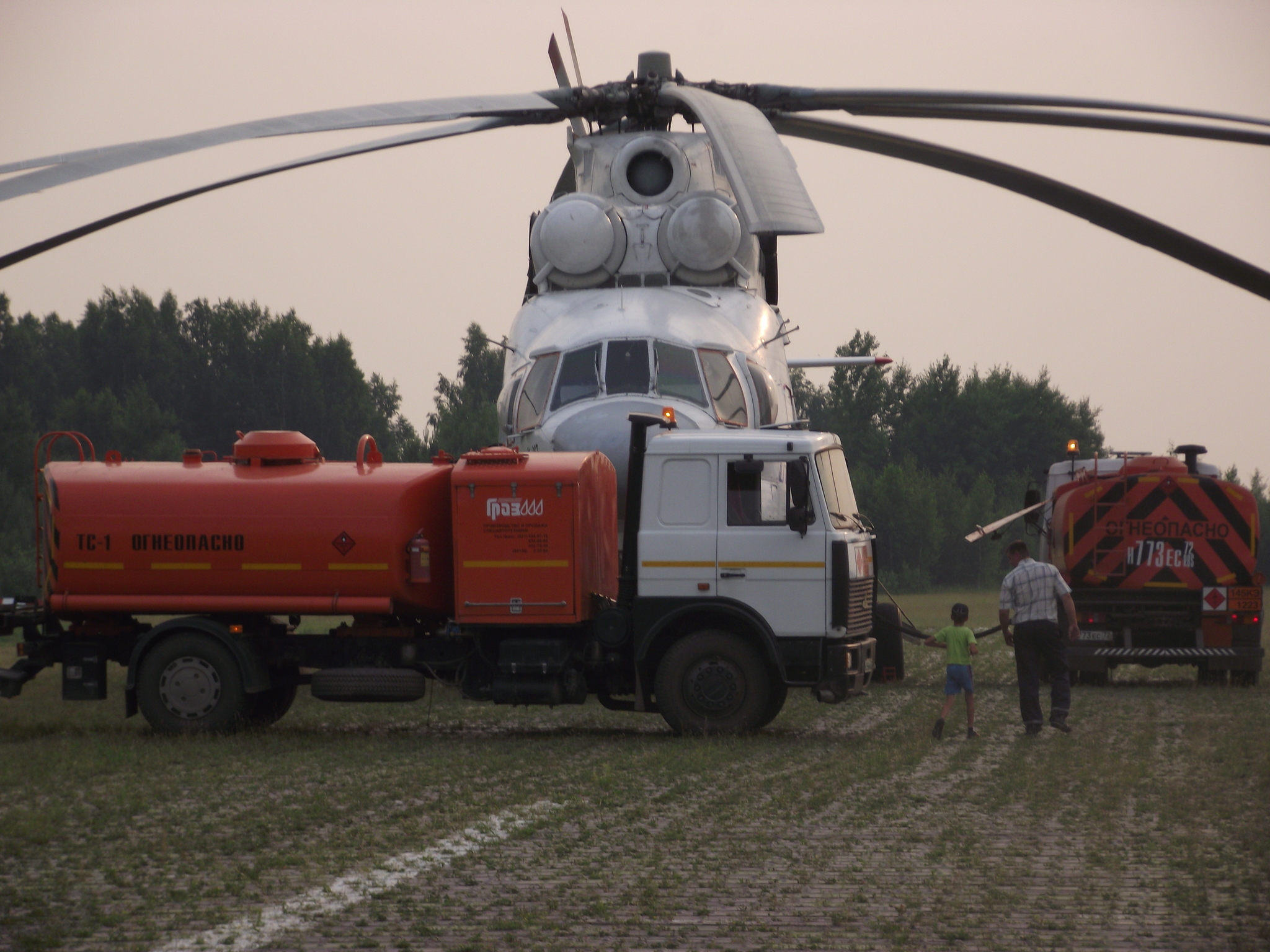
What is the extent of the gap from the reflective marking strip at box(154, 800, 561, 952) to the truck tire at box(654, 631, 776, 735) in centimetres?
425

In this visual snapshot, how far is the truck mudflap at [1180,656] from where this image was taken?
19.5 m

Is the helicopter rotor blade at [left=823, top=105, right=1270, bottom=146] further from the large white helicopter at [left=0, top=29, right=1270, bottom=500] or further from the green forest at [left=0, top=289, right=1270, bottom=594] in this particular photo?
the green forest at [left=0, top=289, right=1270, bottom=594]

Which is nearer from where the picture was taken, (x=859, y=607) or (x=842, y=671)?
(x=842, y=671)

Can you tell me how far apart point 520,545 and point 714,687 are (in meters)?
2.06

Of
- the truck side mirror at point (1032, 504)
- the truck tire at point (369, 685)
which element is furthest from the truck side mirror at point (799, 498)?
the truck side mirror at point (1032, 504)

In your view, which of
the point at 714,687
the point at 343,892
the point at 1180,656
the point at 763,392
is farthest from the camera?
the point at 1180,656

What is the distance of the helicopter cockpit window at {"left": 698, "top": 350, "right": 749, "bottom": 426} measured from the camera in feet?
57.2

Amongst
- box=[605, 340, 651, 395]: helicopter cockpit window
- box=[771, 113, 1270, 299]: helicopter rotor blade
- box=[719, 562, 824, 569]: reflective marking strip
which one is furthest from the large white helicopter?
box=[771, 113, 1270, 299]: helicopter rotor blade

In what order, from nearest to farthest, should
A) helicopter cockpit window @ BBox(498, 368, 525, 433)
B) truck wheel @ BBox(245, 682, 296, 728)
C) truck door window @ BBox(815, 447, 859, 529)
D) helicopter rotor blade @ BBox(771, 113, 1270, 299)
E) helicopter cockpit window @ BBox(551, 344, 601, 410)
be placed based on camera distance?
helicopter rotor blade @ BBox(771, 113, 1270, 299) < truck door window @ BBox(815, 447, 859, 529) < truck wheel @ BBox(245, 682, 296, 728) < helicopter cockpit window @ BBox(551, 344, 601, 410) < helicopter cockpit window @ BBox(498, 368, 525, 433)

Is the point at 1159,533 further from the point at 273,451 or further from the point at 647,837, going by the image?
the point at 647,837

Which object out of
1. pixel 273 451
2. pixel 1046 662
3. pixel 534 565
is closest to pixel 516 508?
pixel 534 565

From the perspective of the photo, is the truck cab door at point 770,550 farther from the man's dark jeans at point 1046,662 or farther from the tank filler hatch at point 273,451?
the tank filler hatch at point 273,451

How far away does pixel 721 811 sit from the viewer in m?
9.70

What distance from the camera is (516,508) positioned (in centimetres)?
1400
